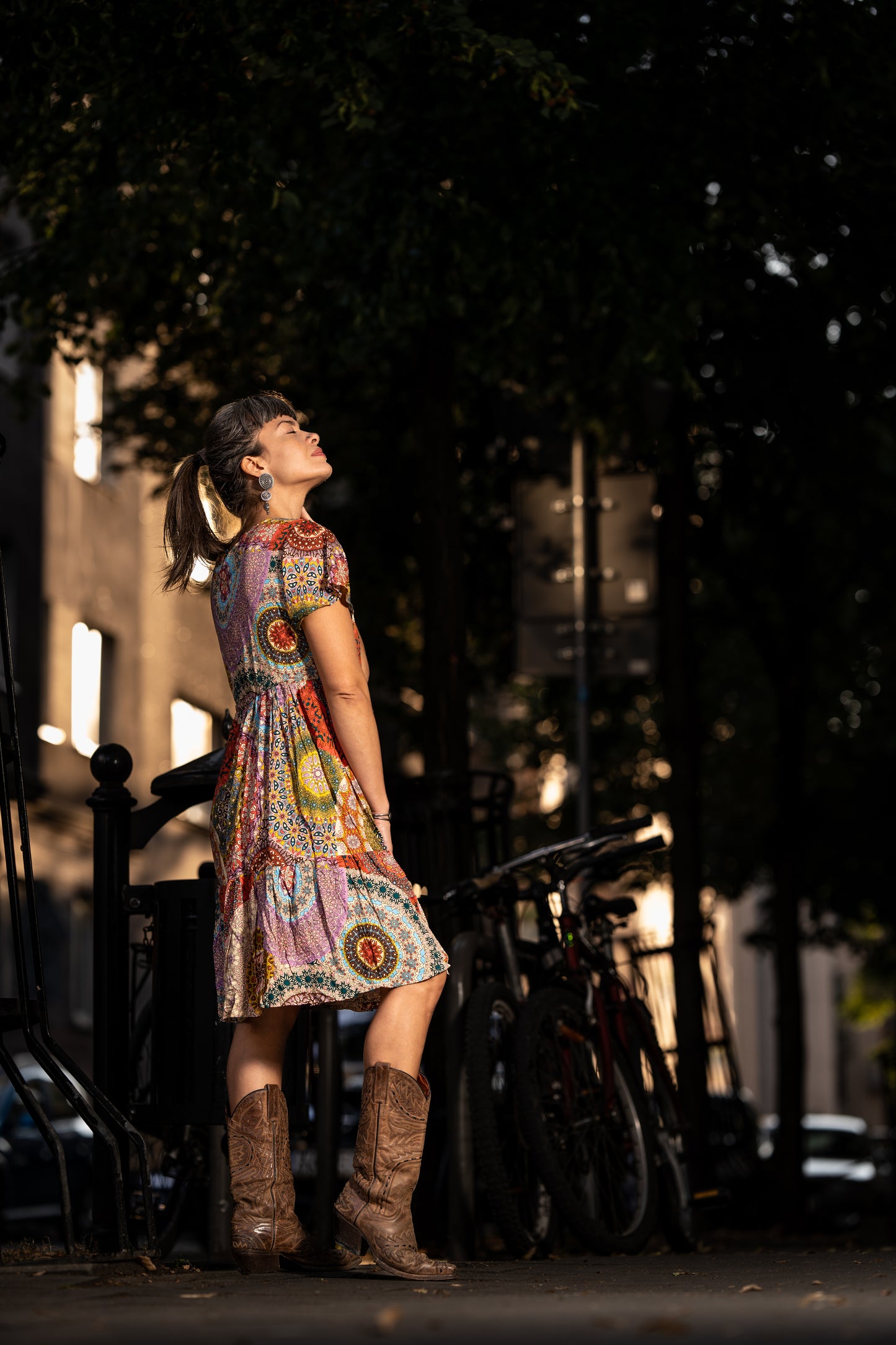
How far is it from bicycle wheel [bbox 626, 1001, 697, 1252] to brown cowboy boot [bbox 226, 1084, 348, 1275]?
212 centimetres

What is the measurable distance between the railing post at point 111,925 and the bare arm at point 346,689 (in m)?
1.30

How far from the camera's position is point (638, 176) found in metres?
8.31

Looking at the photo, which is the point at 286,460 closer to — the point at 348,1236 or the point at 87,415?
the point at 348,1236

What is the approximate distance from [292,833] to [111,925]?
1.53 m

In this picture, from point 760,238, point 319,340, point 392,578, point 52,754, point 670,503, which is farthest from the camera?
point 52,754

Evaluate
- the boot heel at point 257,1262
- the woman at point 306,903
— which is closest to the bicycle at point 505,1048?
the woman at point 306,903

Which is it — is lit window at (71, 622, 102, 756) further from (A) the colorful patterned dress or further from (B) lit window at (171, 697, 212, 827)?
(A) the colorful patterned dress

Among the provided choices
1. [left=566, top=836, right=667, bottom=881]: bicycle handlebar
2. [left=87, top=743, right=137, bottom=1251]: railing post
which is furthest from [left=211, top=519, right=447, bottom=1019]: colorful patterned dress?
[left=566, top=836, right=667, bottom=881]: bicycle handlebar

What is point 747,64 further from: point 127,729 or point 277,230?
point 127,729

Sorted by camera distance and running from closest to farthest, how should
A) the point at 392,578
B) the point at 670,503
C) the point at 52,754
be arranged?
1. the point at 670,503
2. the point at 392,578
3. the point at 52,754

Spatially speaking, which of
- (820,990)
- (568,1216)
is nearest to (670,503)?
(568,1216)

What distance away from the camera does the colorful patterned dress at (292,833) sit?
476 centimetres

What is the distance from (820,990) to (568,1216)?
68.3 m

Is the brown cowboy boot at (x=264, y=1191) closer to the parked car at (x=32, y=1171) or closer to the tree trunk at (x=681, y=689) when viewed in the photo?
the tree trunk at (x=681, y=689)
